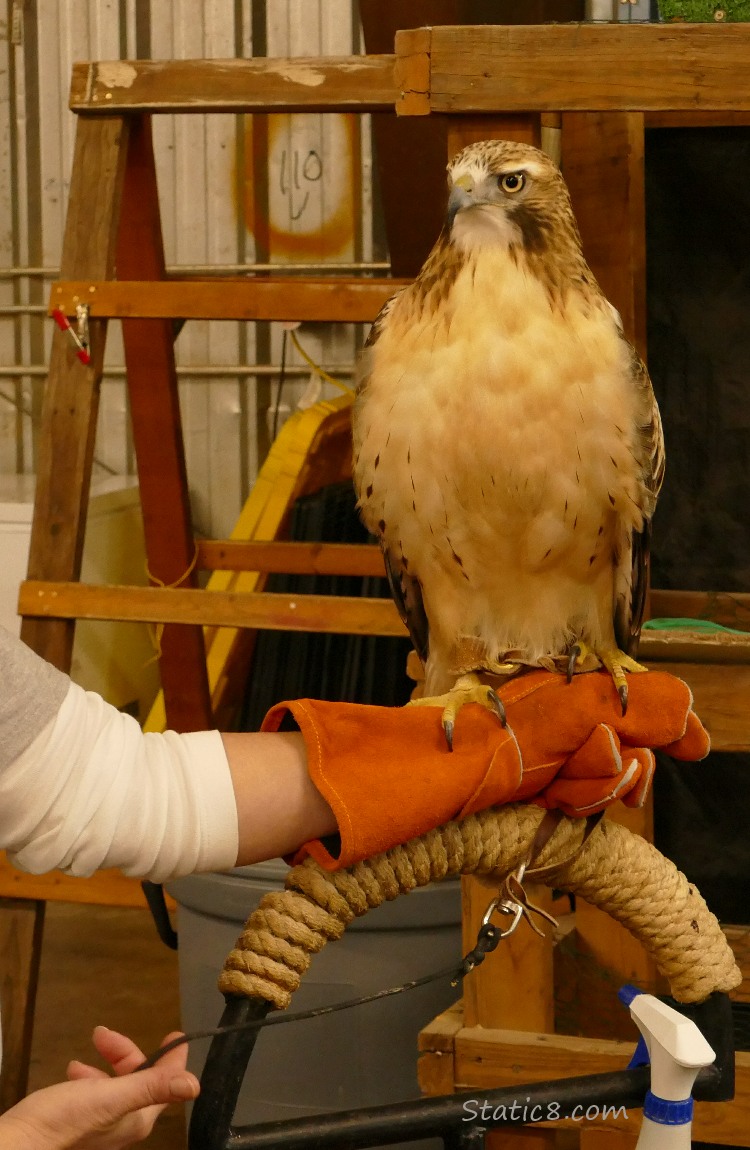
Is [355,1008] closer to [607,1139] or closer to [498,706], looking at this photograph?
[607,1139]

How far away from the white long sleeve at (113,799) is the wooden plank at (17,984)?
1.48m

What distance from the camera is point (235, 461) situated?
5070 mm

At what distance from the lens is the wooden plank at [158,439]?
9.59 feet

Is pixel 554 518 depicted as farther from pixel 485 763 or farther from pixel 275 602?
pixel 275 602

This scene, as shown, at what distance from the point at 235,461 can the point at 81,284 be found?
264 centimetres

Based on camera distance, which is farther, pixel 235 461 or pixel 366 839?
pixel 235 461

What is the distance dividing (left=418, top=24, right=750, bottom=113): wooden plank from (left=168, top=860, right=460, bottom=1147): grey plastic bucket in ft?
4.52

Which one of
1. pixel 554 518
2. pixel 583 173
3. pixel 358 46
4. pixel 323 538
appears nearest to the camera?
pixel 554 518

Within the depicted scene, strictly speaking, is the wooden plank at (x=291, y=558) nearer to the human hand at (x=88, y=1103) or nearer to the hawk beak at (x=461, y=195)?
the hawk beak at (x=461, y=195)

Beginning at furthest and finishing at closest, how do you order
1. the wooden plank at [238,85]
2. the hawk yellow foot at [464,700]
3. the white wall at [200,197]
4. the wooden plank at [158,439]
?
the white wall at [200,197]
the wooden plank at [158,439]
the wooden plank at [238,85]
the hawk yellow foot at [464,700]

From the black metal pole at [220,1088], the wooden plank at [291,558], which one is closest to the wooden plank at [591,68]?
the black metal pole at [220,1088]

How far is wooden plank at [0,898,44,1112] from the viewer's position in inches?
99.5

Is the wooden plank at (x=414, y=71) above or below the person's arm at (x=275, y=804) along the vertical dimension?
above

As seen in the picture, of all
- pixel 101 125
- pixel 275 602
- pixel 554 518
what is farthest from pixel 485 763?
pixel 101 125
